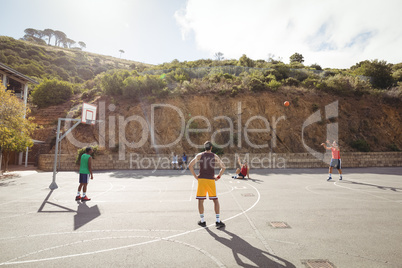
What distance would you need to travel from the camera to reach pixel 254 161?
20172 millimetres

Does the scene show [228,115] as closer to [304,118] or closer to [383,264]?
[304,118]

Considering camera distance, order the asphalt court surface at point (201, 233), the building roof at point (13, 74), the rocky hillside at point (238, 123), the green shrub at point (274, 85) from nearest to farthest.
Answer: the asphalt court surface at point (201, 233) < the building roof at point (13, 74) < the rocky hillside at point (238, 123) < the green shrub at point (274, 85)

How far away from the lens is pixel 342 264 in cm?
313

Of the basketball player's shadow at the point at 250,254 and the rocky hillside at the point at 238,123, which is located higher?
the rocky hillside at the point at 238,123

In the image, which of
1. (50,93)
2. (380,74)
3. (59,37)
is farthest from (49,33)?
(380,74)

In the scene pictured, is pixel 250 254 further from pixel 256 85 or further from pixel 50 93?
pixel 50 93

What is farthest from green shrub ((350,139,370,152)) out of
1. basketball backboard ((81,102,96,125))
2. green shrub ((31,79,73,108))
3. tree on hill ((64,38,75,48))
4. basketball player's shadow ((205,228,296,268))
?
tree on hill ((64,38,75,48))

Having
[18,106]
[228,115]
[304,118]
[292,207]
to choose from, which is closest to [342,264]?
[292,207]

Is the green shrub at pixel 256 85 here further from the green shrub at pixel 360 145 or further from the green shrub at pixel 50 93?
the green shrub at pixel 50 93

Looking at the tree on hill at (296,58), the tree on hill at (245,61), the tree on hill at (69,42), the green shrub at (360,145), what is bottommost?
the green shrub at (360,145)

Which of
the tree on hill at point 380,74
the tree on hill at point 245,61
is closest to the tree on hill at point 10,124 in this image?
the tree on hill at point 245,61

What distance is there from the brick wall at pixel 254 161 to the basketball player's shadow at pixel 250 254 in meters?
16.1

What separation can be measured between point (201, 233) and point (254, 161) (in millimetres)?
16740

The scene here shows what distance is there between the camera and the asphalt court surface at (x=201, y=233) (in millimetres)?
3314
